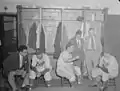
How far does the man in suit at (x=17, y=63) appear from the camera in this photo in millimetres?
2078

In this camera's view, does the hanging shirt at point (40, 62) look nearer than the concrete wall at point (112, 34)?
Yes

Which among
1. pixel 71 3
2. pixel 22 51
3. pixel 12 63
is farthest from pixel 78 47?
pixel 12 63

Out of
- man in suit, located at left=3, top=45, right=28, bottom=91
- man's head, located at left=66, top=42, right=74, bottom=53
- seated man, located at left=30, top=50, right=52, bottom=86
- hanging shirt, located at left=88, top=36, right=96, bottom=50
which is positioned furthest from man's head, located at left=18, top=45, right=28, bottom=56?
hanging shirt, located at left=88, top=36, right=96, bottom=50

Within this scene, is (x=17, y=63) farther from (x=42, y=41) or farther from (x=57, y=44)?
(x=57, y=44)

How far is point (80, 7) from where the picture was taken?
7.04 feet

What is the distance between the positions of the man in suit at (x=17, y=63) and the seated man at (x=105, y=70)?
2.35ft

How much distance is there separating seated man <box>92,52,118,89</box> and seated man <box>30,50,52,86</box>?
1.55 ft

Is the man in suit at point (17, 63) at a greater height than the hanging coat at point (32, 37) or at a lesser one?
lesser

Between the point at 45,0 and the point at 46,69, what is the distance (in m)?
0.71

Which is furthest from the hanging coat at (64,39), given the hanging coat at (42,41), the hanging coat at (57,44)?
Result: the hanging coat at (42,41)

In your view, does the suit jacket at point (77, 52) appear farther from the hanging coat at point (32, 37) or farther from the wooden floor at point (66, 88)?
the hanging coat at point (32, 37)

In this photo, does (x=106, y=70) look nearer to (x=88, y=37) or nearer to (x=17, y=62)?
(x=88, y=37)

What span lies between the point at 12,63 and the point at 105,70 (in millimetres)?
954

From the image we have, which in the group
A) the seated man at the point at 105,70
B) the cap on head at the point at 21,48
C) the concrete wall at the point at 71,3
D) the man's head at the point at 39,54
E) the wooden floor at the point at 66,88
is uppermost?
the concrete wall at the point at 71,3
